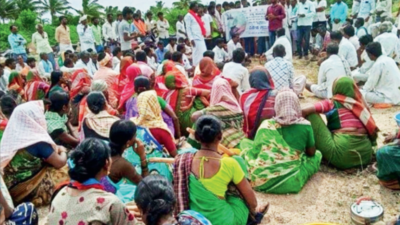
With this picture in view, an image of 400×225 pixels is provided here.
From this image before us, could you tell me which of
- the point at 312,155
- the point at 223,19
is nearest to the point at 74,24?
the point at 223,19

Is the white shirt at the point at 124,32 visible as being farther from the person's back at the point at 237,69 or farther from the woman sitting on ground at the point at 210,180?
the woman sitting on ground at the point at 210,180

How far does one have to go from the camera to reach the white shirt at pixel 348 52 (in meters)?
8.91

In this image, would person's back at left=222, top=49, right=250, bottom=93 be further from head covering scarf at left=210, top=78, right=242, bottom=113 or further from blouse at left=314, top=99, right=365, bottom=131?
blouse at left=314, top=99, right=365, bottom=131

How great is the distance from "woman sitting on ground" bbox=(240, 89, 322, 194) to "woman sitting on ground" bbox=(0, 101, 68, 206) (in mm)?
2025

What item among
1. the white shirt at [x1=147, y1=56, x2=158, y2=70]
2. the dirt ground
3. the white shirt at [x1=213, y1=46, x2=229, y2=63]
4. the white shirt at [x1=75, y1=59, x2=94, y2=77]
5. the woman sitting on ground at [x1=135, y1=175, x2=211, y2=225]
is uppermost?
the woman sitting on ground at [x1=135, y1=175, x2=211, y2=225]

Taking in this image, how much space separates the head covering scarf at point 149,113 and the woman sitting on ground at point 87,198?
2.22 meters

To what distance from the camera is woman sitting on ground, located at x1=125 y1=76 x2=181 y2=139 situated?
5.75 meters

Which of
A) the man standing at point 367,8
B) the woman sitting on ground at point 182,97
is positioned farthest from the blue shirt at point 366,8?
the woman sitting on ground at point 182,97

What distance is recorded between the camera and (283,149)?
4.88 m

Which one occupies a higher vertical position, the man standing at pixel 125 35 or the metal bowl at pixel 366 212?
the man standing at pixel 125 35

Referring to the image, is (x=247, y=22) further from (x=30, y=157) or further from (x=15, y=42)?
(x=30, y=157)

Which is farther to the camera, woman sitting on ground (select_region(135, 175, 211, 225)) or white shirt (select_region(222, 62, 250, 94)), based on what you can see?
white shirt (select_region(222, 62, 250, 94))

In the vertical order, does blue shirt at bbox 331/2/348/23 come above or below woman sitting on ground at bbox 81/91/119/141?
below

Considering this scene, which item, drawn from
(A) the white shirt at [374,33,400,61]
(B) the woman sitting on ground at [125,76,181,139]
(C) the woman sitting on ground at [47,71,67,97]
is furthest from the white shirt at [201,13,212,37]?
(B) the woman sitting on ground at [125,76,181,139]
